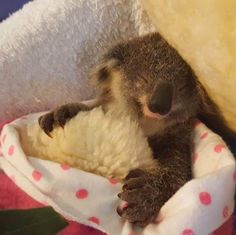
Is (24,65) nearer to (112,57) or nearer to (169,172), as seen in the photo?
(112,57)

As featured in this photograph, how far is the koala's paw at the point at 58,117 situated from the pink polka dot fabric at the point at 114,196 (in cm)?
8

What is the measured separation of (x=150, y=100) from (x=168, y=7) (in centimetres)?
17

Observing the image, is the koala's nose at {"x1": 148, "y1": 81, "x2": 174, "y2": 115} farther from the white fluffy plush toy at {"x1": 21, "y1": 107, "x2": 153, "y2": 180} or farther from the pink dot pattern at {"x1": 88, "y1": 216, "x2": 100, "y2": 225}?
the pink dot pattern at {"x1": 88, "y1": 216, "x2": 100, "y2": 225}

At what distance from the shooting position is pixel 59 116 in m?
1.08

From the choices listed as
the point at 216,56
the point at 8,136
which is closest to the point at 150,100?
the point at 216,56

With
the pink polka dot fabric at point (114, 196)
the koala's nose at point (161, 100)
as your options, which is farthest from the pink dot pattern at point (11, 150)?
the koala's nose at point (161, 100)

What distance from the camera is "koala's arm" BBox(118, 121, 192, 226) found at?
942 millimetres

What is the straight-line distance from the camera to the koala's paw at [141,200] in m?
0.94

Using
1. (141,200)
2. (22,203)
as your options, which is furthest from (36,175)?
(141,200)

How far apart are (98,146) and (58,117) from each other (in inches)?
4.7

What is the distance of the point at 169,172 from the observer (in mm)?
1019

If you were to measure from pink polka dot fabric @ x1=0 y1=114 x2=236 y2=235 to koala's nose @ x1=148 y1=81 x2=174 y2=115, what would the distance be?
0.13m

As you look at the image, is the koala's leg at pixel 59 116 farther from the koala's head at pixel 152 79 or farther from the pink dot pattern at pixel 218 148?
the pink dot pattern at pixel 218 148

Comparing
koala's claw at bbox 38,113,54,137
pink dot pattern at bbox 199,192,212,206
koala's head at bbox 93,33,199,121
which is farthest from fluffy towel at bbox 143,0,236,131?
koala's claw at bbox 38,113,54,137
